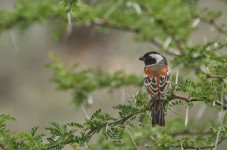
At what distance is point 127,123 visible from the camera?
4.64 m

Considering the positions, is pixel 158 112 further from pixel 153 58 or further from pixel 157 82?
pixel 153 58

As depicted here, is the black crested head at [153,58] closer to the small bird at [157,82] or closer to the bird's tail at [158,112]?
the small bird at [157,82]

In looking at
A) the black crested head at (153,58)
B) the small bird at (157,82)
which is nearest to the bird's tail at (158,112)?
the small bird at (157,82)

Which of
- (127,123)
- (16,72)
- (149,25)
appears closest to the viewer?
(127,123)

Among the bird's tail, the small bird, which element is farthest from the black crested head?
the bird's tail

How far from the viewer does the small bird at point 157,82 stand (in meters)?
5.36

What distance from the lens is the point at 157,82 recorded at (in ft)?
20.9

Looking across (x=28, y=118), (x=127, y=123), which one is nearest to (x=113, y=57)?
(x=28, y=118)

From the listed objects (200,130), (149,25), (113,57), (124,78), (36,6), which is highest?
(113,57)

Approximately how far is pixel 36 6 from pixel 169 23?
168 cm

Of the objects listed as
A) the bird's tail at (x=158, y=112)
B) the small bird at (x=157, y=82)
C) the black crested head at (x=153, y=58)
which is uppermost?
the black crested head at (x=153, y=58)

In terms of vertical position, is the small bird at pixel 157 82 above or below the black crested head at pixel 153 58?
below

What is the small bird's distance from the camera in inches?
211

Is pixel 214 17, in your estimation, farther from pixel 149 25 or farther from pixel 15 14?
pixel 15 14
